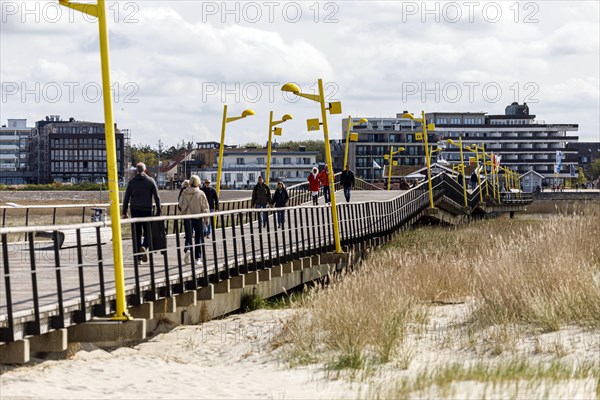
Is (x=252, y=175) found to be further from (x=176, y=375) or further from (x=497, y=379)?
(x=497, y=379)

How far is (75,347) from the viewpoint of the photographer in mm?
16469

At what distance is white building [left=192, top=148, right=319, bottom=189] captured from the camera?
186500 mm

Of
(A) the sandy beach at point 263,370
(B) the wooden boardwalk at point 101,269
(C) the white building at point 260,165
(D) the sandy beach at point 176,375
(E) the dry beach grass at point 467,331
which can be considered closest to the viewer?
(A) the sandy beach at point 263,370

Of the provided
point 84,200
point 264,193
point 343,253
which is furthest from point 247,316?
point 84,200

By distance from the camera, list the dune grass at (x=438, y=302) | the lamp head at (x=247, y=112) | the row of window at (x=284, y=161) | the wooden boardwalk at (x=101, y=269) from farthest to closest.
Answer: the row of window at (x=284, y=161), the lamp head at (x=247, y=112), the dune grass at (x=438, y=302), the wooden boardwalk at (x=101, y=269)

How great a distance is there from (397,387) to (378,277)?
8.70 meters

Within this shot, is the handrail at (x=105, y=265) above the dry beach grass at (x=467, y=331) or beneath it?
above

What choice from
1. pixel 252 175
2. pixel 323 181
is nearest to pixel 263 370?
pixel 323 181

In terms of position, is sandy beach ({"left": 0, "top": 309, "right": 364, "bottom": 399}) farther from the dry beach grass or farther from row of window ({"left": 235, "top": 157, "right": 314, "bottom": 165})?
row of window ({"left": 235, "top": 157, "right": 314, "bottom": 165})

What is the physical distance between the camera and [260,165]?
7426 inches

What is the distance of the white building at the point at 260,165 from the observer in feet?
612

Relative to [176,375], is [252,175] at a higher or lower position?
lower

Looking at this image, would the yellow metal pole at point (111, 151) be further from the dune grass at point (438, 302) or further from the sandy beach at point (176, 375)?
the dune grass at point (438, 302)

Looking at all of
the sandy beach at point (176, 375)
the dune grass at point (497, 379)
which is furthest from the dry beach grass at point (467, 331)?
the sandy beach at point (176, 375)
